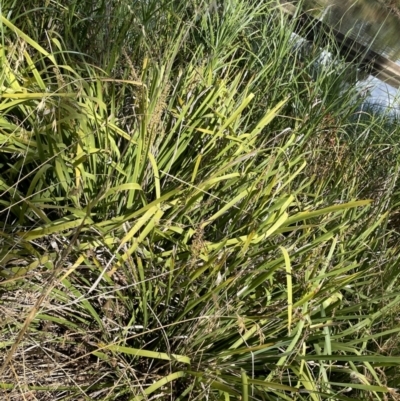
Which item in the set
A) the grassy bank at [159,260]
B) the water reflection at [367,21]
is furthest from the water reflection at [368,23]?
the grassy bank at [159,260]

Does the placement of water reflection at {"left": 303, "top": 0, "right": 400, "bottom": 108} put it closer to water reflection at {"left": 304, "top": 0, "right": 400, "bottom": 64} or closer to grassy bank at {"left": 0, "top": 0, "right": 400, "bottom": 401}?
water reflection at {"left": 304, "top": 0, "right": 400, "bottom": 64}

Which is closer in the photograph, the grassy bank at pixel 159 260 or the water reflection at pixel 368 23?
the grassy bank at pixel 159 260

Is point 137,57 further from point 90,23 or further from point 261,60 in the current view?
point 261,60

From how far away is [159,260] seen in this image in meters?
0.81

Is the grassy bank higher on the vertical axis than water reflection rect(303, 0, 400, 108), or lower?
lower

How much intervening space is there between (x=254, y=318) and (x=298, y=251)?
0.15 m

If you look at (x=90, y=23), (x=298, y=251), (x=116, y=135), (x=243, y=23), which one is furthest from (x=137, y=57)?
(x=298, y=251)

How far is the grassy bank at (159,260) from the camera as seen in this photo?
0.71 m

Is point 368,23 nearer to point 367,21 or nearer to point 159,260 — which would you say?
point 367,21

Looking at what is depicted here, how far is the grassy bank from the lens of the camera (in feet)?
2.33

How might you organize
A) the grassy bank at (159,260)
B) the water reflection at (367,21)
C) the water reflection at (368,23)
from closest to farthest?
the grassy bank at (159,260)
the water reflection at (368,23)
the water reflection at (367,21)

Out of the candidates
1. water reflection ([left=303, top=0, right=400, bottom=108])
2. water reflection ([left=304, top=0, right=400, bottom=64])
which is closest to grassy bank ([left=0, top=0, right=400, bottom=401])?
water reflection ([left=303, top=0, right=400, bottom=108])

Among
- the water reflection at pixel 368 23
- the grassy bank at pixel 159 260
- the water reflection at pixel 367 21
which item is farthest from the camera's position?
the water reflection at pixel 367 21

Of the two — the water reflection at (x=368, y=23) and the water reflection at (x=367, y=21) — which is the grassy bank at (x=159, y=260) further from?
the water reflection at (x=367, y=21)
